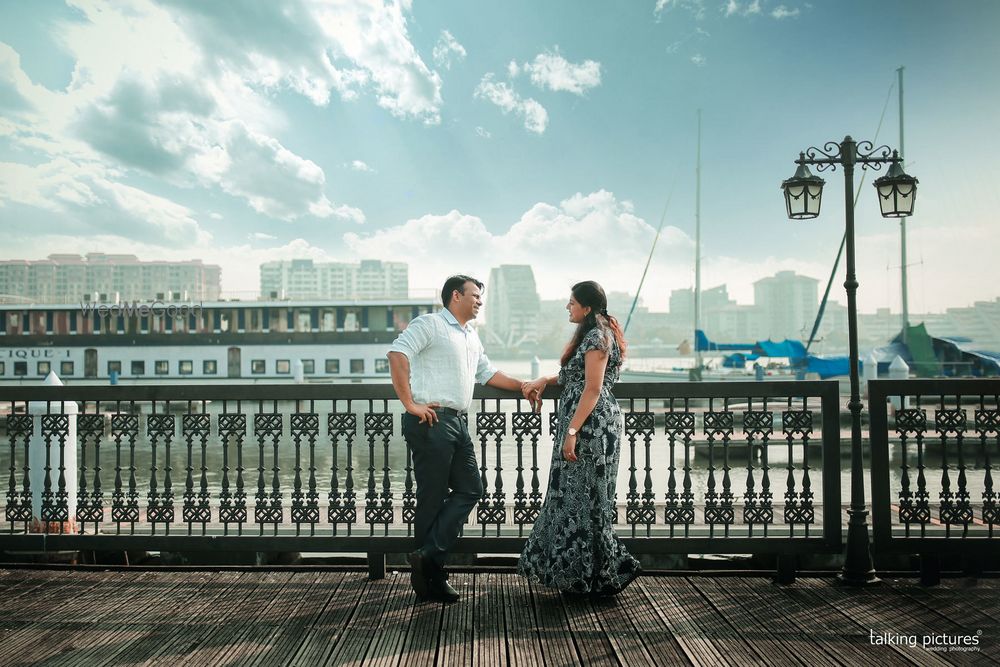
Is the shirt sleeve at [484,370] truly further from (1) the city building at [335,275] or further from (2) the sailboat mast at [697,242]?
(1) the city building at [335,275]

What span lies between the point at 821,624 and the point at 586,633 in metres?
1.22

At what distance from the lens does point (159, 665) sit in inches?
122

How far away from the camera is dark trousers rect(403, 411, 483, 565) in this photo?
3779 mm

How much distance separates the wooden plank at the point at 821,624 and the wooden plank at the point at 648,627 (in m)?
0.61

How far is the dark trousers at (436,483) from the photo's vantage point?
3779mm

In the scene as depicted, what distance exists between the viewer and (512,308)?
9556 cm

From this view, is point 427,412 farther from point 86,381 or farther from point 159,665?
point 86,381

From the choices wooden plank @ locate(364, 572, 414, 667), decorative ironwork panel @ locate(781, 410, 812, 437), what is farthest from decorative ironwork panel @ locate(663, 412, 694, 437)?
wooden plank @ locate(364, 572, 414, 667)

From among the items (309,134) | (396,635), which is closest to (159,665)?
(396,635)

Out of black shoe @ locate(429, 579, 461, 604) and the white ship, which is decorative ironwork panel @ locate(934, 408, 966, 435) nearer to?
black shoe @ locate(429, 579, 461, 604)

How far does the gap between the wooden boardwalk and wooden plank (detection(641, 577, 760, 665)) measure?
0.03ft

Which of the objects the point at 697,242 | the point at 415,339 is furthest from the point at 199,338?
the point at 415,339

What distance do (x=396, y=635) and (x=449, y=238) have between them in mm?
94576

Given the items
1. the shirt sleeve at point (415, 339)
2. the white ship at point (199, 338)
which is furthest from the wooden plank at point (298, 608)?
the white ship at point (199, 338)
